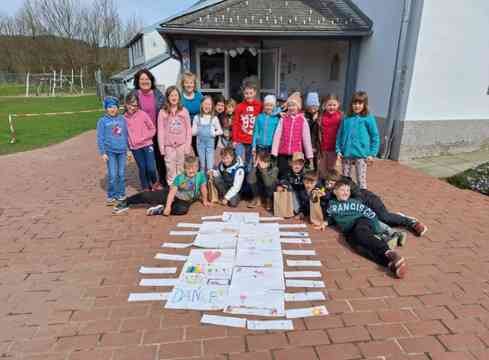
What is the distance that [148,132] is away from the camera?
4496mm

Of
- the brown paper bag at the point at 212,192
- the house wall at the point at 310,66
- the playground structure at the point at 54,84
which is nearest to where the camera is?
the brown paper bag at the point at 212,192

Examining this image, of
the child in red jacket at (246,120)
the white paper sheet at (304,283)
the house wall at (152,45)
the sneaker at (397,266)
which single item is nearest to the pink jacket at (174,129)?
the child in red jacket at (246,120)

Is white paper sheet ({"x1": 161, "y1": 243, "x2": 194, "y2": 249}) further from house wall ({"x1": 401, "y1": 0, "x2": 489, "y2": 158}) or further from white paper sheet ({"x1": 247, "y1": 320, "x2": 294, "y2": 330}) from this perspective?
house wall ({"x1": 401, "y1": 0, "x2": 489, "y2": 158})

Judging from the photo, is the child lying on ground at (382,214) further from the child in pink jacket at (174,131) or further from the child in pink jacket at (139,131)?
the child in pink jacket at (139,131)

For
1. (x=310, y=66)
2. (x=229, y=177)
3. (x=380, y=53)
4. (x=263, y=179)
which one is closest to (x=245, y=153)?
(x=229, y=177)

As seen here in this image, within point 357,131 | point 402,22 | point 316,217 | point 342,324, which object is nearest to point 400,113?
point 402,22

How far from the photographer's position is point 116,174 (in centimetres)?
446

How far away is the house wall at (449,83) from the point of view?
21.6ft

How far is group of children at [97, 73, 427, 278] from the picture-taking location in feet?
13.5

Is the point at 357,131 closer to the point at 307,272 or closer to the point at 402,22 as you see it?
the point at 307,272

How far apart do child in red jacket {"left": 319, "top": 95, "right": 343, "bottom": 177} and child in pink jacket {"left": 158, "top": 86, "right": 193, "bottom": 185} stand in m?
1.96

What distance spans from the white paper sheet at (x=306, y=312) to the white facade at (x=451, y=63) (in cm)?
605

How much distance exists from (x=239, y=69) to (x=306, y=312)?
8840mm

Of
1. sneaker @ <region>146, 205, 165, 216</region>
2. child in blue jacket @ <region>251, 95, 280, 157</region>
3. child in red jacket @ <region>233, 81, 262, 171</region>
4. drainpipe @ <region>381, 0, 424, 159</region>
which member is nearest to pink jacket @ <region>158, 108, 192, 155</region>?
child in red jacket @ <region>233, 81, 262, 171</region>
